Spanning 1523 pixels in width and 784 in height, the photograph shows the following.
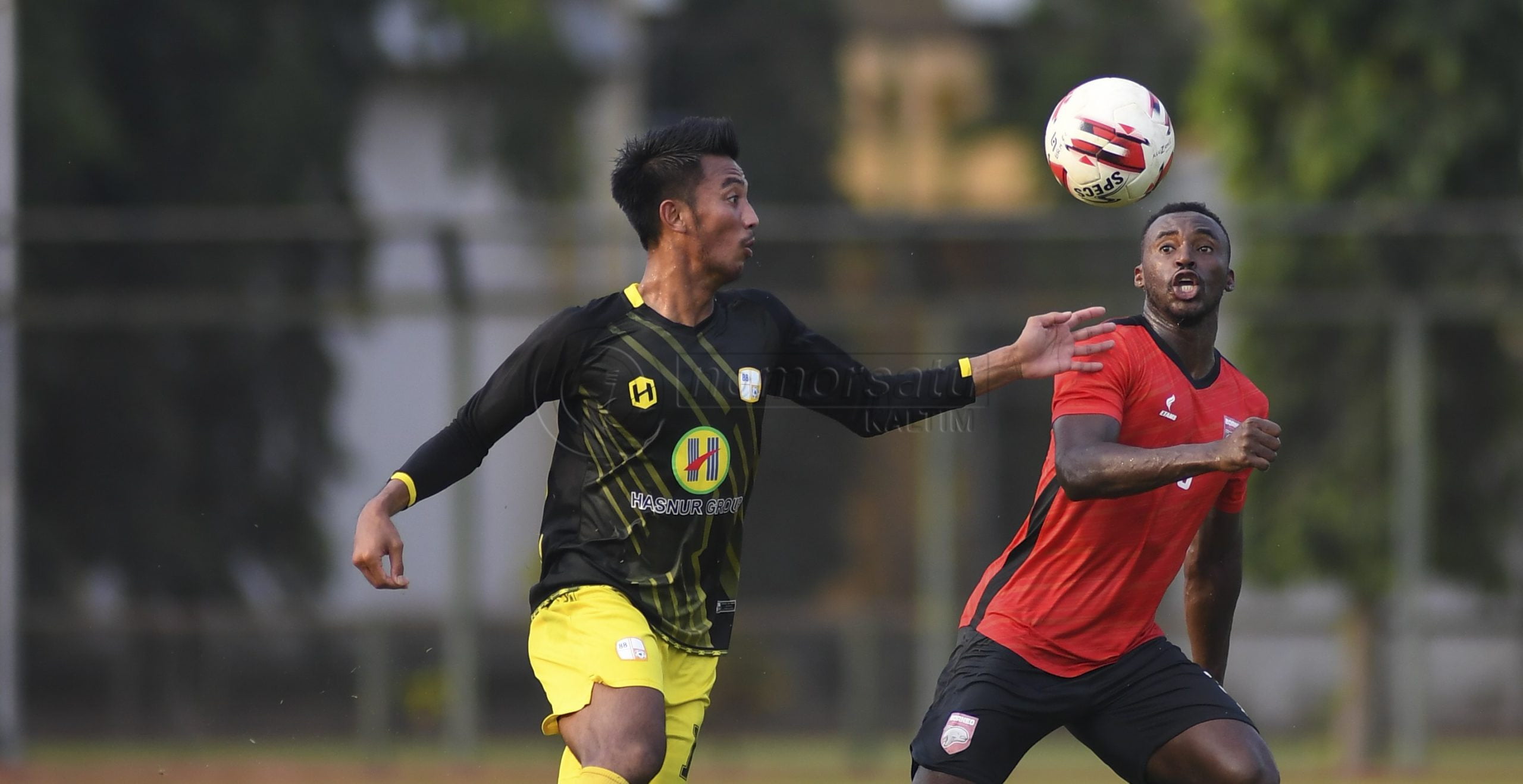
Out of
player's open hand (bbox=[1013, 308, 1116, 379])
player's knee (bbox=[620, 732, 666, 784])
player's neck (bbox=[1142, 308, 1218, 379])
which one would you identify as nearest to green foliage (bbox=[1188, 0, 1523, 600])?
player's neck (bbox=[1142, 308, 1218, 379])

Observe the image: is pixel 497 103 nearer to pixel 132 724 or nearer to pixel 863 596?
pixel 863 596

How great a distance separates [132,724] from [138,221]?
4.20 metres

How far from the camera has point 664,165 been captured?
517 cm

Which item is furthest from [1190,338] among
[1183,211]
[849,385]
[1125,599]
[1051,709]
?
[1051,709]

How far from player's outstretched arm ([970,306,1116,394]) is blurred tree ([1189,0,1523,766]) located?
7363mm

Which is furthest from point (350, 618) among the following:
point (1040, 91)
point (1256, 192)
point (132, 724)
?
point (1040, 91)

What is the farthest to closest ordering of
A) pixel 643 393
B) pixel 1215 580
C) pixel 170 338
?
1. pixel 170 338
2. pixel 1215 580
3. pixel 643 393

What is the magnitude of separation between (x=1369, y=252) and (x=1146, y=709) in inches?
299

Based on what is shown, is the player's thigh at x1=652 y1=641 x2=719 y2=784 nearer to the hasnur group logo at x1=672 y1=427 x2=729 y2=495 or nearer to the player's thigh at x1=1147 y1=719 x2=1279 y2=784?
the hasnur group logo at x1=672 y1=427 x2=729 y2=495

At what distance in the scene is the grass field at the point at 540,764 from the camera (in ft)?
35.7

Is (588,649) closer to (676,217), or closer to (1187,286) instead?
(676,217)

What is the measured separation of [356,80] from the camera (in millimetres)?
17750

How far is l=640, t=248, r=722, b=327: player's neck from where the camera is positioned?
510 cm

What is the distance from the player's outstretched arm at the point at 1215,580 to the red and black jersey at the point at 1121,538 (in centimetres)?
30
